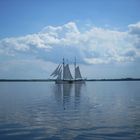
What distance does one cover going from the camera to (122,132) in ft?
72.7

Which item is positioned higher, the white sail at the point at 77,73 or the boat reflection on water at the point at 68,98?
the white sail at the point at 77,73

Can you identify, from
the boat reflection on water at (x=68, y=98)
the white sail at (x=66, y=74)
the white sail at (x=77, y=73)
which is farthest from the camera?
the white sail at (x=77, y=73)

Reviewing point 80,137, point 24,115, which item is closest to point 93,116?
point 24,115

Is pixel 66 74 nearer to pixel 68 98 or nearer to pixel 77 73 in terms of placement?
pixel 77 73

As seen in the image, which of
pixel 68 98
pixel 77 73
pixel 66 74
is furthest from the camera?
pixel 77 73

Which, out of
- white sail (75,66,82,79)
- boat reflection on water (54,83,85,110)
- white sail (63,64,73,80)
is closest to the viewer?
boat reflection on water (54,83,85,110)

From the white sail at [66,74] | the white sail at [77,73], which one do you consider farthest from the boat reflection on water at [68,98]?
the white sail at [77,73]

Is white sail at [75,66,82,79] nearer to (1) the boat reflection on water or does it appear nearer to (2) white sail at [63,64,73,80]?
(2) white sail at [63,64,73,80]

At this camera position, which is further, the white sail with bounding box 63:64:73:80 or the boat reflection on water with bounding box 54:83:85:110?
the white sail with bounding box 63:64:73:80

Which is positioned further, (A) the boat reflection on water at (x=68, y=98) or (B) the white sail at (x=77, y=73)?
(B) the white sail at (x=77, y=73)

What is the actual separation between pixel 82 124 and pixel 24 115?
8.34 metres

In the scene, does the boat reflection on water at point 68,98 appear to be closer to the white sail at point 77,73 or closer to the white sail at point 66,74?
the white sail at point 66,74

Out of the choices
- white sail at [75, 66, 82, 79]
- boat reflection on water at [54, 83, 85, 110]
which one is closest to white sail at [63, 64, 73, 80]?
white sail at [75, 66, 82, 79]

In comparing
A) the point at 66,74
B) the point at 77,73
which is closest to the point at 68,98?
the point at 66,74
